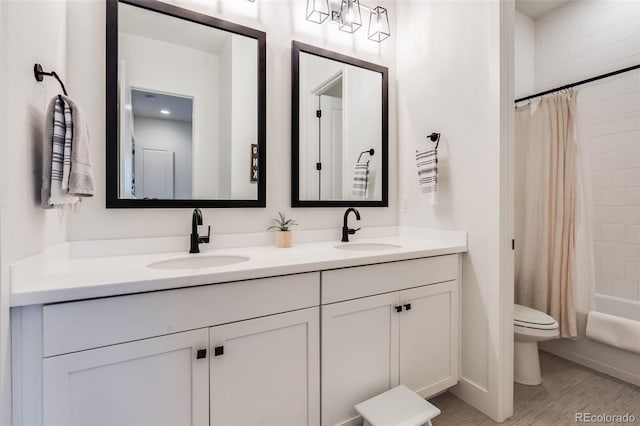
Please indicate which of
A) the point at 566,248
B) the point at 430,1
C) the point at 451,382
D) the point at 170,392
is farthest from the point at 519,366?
the point at 430,1

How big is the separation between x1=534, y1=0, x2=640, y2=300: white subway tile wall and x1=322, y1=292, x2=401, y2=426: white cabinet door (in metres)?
1.87

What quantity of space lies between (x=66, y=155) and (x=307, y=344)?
1064 mm

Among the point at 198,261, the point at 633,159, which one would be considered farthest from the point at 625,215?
the point at 198,261

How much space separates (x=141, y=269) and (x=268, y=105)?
1.11 metres

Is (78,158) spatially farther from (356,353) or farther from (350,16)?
(350,16)

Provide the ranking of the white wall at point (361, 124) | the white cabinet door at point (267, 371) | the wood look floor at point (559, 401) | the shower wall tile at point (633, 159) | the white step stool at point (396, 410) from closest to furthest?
the white cabinet door at point (267, 371) → the white step stool at point (396, 410) → the wood look floor at point (559, 401) → the white wall at point (361, 124) → the shower wall tile at point (633, 159)

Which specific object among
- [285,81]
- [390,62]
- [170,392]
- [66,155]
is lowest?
[170,392]

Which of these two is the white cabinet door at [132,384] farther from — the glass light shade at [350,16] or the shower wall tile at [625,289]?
the shower wall tile at [625,289]

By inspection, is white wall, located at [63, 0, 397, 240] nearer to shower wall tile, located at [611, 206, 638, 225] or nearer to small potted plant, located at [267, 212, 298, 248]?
small potted plant, located at [267, 212, 298, 248]

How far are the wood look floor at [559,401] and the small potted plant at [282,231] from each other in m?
1.19

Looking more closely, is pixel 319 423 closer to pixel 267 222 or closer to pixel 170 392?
pixel 170 392

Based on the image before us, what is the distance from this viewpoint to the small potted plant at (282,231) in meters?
1.69

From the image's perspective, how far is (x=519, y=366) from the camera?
6.28ft

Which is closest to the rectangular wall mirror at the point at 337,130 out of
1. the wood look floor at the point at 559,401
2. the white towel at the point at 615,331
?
the wood look floor at the point at 559,401
